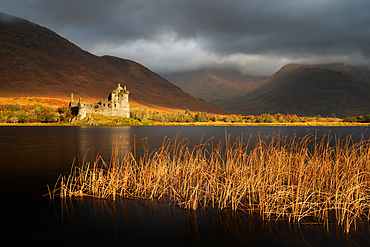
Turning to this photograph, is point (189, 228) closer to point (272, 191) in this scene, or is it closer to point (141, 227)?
point (141, 227)

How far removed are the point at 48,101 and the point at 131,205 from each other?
164m

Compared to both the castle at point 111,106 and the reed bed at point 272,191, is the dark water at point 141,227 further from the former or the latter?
the castle at point 111,106

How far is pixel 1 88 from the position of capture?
16700 centimetres

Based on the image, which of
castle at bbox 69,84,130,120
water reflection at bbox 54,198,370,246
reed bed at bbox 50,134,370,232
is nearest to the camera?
water reflection at bbox 54,198,370,246

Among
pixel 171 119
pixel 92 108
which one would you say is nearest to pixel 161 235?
pixel 92 108

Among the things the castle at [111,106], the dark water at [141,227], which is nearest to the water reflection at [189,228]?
the dark water at [141,227]

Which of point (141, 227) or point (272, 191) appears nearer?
point (141, 227)

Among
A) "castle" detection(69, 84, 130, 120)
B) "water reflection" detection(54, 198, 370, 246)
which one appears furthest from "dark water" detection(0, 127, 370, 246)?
"castle" detection(69, 84, 130, 120)

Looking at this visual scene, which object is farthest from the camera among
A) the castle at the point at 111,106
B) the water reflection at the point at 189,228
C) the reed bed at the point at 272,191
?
→ the castle at the point at 111,106

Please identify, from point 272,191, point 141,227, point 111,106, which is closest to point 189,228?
point 141,227

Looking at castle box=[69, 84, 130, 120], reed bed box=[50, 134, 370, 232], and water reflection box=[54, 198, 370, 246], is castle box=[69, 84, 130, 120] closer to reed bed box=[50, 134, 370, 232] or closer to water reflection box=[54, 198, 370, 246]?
reed bed box=[50, 134, 370, 232]

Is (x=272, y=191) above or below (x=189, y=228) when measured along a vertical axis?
above

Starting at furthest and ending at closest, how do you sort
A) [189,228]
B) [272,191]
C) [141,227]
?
[272,191]
[141,227]
[189,228]

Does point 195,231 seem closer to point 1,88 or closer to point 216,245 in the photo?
point 216,245
